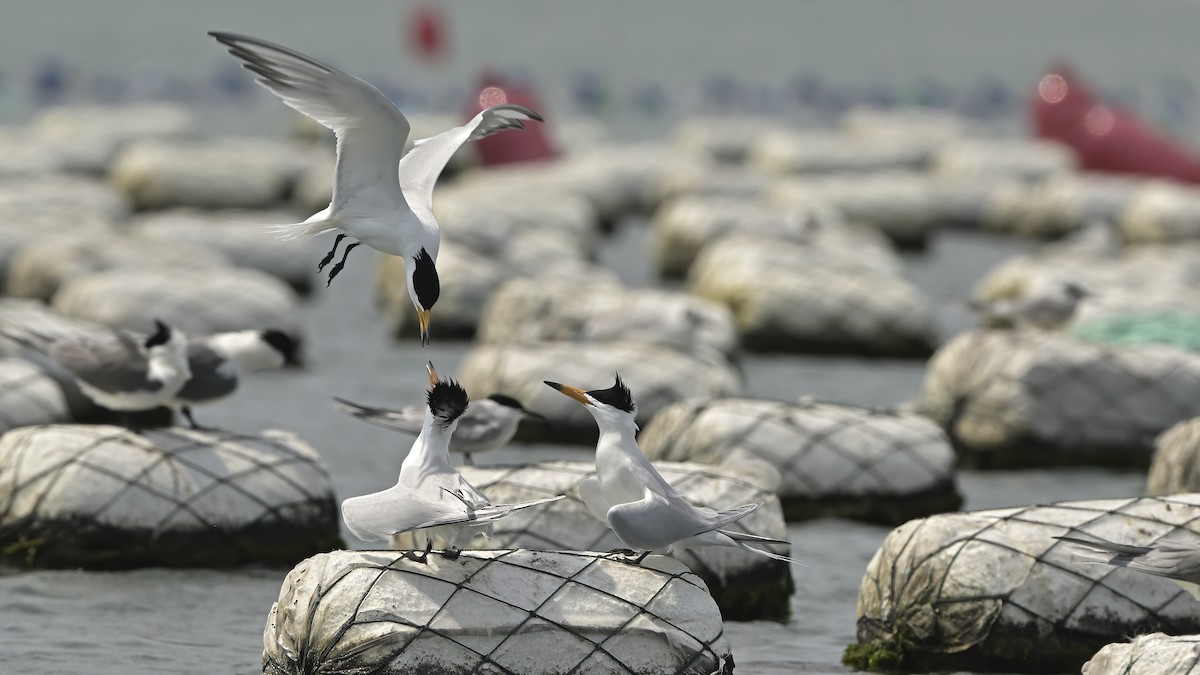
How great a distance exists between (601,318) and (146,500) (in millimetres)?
7257

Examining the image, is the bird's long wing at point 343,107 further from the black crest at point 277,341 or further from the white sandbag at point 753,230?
the white sandbag at point 753,230

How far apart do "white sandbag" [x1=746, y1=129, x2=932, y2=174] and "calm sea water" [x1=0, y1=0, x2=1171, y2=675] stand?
20.4ft

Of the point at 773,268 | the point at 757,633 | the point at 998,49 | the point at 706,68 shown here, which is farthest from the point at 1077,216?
the point at 998,49

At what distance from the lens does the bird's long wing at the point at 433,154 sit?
8172 mm

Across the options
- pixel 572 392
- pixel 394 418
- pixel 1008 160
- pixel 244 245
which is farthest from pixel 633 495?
pixel 1008 160

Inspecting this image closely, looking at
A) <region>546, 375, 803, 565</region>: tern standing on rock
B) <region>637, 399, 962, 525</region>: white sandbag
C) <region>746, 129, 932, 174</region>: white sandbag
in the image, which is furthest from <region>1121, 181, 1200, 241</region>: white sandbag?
<region>546, 375, 803, 565</region>: tern standing on rock

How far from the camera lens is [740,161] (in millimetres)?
45938

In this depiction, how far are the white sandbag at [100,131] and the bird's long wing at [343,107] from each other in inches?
1076

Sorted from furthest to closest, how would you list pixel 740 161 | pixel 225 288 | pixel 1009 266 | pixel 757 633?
1. pixel 740 161
2. pixel 1009 266
3. pixel 225 288
4. pixel 757 633

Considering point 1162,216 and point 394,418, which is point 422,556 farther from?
point 1162,216

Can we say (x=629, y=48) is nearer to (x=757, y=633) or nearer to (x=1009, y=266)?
(x=1009, y=266)

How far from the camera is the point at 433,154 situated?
8352 mm

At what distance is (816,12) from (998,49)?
8.36m

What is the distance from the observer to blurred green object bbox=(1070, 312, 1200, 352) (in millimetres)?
16906
